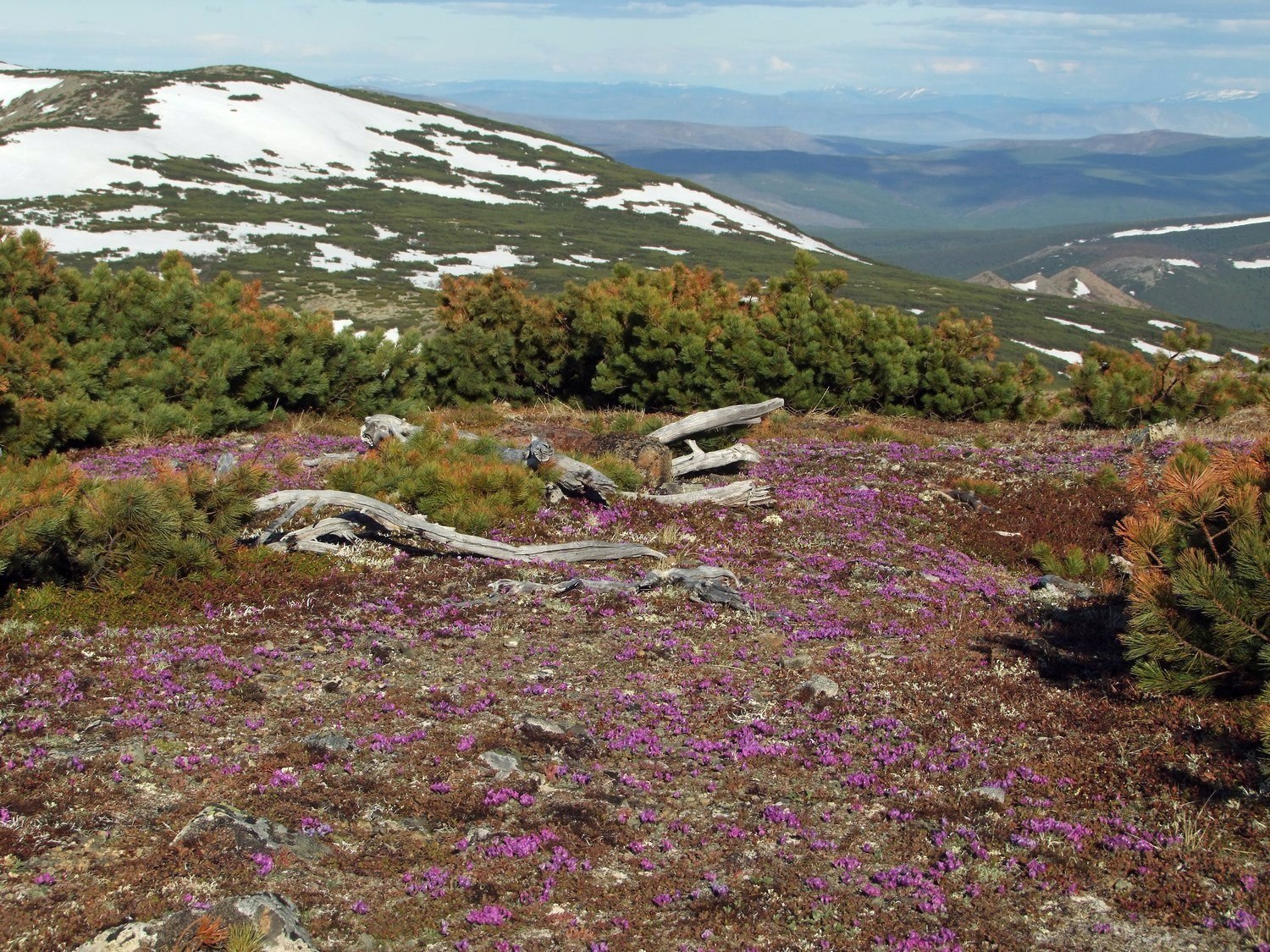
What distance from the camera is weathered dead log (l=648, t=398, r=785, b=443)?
51.9 ft

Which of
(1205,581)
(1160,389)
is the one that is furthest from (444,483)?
(1160,389)

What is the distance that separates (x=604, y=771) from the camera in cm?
648

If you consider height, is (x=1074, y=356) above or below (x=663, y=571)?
below

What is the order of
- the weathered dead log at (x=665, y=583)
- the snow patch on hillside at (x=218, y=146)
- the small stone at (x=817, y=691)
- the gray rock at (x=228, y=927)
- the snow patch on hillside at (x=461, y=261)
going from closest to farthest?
the gray rock at (x=228, y=927), the small stone at (x=817, y=691), the weathered dead log at (x=665, y=583), the snow patch on hillside at (x=461, y=261), the snow patch on hillside at (x=218, y=146)

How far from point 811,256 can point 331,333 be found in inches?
444

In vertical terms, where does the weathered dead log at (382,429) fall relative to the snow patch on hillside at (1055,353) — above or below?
above

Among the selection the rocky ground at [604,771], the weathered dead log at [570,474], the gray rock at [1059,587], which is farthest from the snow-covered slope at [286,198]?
the rocky ground at [604,771]

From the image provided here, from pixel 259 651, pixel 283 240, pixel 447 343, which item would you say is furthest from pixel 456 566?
pixel 283 240

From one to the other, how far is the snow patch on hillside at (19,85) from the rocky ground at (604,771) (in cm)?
20076

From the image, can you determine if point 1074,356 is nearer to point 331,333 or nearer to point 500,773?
point 331,333

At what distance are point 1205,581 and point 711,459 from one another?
28.1ft

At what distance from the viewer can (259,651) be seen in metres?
7.94

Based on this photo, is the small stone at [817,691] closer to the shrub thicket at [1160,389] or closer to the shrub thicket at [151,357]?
the shrub thicket at [151,357]

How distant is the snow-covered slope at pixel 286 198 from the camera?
369 ft
